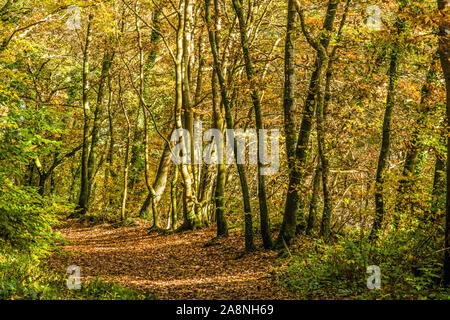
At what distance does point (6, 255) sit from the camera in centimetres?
836

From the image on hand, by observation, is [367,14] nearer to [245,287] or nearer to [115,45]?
[245,287]

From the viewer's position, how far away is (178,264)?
12.0 meters

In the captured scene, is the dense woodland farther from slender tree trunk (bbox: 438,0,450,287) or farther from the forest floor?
the forest floor

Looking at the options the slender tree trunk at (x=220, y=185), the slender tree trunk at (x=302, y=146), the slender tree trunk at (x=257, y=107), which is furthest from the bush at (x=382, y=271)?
the slender tree trunk at (x=220, y=185)

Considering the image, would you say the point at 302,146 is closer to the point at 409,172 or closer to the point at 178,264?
the point at 409,172

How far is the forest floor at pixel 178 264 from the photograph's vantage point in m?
8.55

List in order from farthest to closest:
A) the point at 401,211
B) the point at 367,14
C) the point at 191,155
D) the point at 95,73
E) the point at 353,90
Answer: the point at 95,73
the point at 191,155
the point at 353,90
the point at 367,14
the point at 401,211

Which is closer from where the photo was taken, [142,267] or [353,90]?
[353,90]

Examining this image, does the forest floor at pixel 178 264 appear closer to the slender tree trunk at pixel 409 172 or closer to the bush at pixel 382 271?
the bush at pixel 382 271

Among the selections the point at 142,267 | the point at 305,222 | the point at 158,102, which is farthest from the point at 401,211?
the point at 158,102

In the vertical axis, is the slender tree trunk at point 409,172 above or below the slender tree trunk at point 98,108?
below

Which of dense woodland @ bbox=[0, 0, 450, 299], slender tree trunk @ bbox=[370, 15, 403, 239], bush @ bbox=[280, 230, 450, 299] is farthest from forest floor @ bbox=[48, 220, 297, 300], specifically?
slender tree trunk @ bbox=[370, 15, 403, 239]

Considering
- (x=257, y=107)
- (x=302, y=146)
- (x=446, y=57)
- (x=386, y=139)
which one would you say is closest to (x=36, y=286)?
(x=302, y=146)
